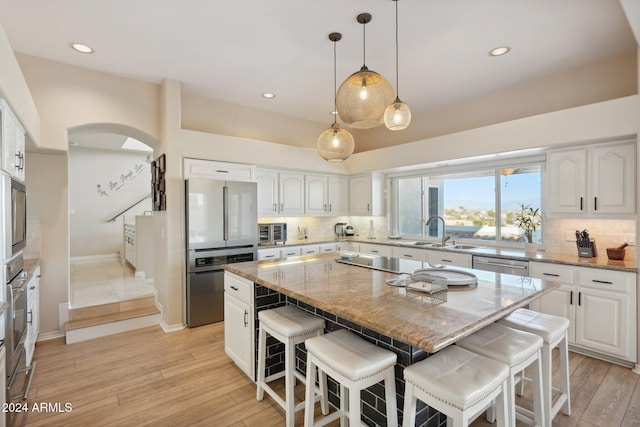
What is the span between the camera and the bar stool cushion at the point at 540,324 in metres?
1.92

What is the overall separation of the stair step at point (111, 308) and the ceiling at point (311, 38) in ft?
9.27

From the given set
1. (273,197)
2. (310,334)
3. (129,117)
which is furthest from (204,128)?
(310,334)

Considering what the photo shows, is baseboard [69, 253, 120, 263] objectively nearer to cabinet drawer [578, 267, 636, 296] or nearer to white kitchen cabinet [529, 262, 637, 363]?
white kitchen cabinet [529, 262, 637, 363]

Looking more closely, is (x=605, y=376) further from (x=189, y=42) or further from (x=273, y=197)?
(x=189, y=42)

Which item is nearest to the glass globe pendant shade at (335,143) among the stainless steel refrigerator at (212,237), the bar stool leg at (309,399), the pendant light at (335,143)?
the pendant light at (335,143)

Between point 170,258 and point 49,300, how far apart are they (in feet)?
4.48

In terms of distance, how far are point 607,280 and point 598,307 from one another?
0.27 metres

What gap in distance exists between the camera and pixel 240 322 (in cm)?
259

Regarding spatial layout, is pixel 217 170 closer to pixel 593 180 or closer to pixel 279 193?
pixel 279 193

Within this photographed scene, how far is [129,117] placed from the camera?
147 inches

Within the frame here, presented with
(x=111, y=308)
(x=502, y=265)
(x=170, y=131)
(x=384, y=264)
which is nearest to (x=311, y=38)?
(x=170, y=131)

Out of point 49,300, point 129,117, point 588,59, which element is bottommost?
point 49,300

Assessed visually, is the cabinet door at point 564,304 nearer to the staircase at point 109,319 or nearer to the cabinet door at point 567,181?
the cabinet door at point 567,181

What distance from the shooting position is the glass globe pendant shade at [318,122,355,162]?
2.68 meters
